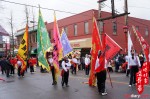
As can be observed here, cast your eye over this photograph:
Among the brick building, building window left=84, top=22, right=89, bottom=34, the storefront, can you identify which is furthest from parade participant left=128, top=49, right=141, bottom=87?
building window left=84, top=22, right=89, bottom=34

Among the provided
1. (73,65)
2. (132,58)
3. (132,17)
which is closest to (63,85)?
(132,58)

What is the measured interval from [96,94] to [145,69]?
2418mm

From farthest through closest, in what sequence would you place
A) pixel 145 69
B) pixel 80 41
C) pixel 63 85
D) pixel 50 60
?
pixel 80 41, pixel 50 60, pixel 63 85, pixel 145 69

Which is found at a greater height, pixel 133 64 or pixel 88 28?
pixel 88 28

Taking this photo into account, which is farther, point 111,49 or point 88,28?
point 88,28

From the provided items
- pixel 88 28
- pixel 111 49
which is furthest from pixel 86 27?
pixel 111 49

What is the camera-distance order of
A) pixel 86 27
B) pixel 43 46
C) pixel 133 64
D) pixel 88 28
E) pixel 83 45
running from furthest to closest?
pixel 86 27
pixel 88 28
pixel 83 45
pixel 43 46
pixel 133 64

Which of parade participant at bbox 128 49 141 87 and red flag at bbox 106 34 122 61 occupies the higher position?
red flag at bbox 106 34 122 61

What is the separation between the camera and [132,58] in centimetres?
1218

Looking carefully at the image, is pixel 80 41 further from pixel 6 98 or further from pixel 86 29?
pixel 6 98

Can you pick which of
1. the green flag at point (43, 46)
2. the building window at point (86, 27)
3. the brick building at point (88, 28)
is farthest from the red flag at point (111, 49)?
the building window at point (86, 27)

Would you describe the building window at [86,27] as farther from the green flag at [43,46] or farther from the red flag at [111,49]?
the red flag at [111,49]

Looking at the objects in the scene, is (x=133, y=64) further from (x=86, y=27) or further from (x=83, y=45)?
(x=86, y=27)

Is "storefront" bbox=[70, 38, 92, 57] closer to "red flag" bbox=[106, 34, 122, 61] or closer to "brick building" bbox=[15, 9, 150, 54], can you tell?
"brick building" bbox=[15, 9, 150, 54]
